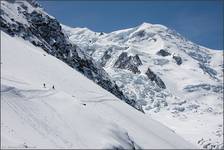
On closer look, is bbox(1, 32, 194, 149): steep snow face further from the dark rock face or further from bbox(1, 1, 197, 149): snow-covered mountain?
the dark rock face

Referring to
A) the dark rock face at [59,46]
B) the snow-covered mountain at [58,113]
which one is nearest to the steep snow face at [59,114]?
the snow-covered mountain at [58,113]

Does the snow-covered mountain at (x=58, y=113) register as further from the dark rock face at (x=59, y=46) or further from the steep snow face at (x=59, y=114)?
the dark rock face at (x=59, y=46)

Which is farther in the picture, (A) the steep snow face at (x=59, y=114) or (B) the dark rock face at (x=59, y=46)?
(B) the dark rock face at (x=59, y=46)

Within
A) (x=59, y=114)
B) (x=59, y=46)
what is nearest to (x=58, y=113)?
(x=59, y=114)

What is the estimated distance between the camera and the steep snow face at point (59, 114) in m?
41.1

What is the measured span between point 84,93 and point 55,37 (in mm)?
39584

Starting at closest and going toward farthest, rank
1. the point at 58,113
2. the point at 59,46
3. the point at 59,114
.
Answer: the point at 59,114
the point at 58,113
the point at 59,46

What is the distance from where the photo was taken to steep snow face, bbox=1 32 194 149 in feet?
135

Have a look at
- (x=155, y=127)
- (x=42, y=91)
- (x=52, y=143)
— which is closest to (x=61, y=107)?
(x=42, y=91)

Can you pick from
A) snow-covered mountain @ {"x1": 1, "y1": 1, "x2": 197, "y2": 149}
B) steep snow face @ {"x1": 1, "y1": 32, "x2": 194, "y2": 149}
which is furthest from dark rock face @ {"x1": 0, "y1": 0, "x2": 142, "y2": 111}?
steep snow face @ {"x1": 1, "y1": 32, "x2": 194, "y2": 149}

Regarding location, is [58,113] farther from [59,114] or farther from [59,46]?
[59,46]

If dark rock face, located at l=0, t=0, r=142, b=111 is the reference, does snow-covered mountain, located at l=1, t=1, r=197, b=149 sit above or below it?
below

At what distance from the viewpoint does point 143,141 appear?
52.1 m

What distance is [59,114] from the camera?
1822 inches
